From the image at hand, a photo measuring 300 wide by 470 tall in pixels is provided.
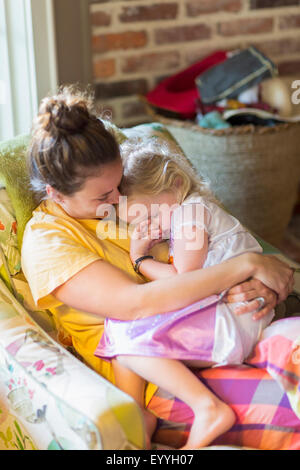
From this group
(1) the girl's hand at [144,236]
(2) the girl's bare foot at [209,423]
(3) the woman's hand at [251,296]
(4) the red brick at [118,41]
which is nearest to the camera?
(2) the girl's bare foot at [209,423]

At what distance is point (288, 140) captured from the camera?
257 centimetres

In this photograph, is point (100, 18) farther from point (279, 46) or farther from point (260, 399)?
point (260, 399)

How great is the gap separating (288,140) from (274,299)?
120 centimetres

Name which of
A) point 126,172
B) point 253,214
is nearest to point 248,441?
point 126,172

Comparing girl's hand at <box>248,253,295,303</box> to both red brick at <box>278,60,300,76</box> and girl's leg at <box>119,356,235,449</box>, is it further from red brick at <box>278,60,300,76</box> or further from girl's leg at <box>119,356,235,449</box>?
red brick at <box>278,60,300,76</box>

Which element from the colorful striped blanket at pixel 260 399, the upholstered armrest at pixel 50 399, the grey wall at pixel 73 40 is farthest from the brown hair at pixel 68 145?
the grey wall at pixel 73 40

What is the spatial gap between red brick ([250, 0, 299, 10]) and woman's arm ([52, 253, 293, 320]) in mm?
1880

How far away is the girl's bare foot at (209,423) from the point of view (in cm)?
133

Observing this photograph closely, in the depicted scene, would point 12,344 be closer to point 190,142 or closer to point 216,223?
point 216,223

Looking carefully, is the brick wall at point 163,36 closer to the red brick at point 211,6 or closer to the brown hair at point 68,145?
the red brick at point 211,6

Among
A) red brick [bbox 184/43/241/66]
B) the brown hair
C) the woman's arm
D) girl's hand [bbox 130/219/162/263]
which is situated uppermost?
the brown hair

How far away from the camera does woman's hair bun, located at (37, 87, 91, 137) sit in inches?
54.5

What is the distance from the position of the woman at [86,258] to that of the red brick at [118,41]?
1253mm

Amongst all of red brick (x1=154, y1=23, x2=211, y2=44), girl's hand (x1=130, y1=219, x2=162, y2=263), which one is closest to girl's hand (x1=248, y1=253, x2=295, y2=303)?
girl's hand (x1=130, y1=219, x2=162, y2=263)
